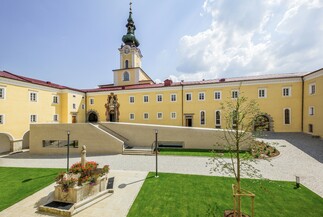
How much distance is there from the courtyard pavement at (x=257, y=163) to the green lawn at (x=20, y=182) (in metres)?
1.48

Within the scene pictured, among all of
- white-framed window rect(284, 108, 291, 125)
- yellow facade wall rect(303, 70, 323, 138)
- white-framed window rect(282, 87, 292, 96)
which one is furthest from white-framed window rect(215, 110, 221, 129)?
yellow facade wall rect(303, 70, 323, 138)

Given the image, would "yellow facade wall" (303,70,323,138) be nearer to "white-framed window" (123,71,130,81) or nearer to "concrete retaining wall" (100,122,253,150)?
"concrete retaining wall" (100,122,253,150)

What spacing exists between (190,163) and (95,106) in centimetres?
2559

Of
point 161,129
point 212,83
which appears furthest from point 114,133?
point 212,83

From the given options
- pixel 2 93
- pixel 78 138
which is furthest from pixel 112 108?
pixel 2 93

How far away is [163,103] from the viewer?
91.4 feet

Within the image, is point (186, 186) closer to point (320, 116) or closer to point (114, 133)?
point (114, 133)

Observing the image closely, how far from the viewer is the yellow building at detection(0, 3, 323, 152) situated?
19641 mm

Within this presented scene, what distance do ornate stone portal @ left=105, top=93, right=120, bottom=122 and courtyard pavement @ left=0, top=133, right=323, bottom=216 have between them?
14.3 meters

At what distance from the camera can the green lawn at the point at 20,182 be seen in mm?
8562

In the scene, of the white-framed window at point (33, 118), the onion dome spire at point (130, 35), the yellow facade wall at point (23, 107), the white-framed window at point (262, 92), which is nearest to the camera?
the yellow facade wall at point (23, 107)

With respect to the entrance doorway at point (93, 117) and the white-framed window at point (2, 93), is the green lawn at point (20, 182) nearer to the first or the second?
the white-framed window at point (2, 93)

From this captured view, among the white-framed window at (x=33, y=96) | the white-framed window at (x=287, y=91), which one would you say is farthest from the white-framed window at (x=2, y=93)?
the white-framed window at (x=287, y=91)

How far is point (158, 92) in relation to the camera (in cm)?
2812
